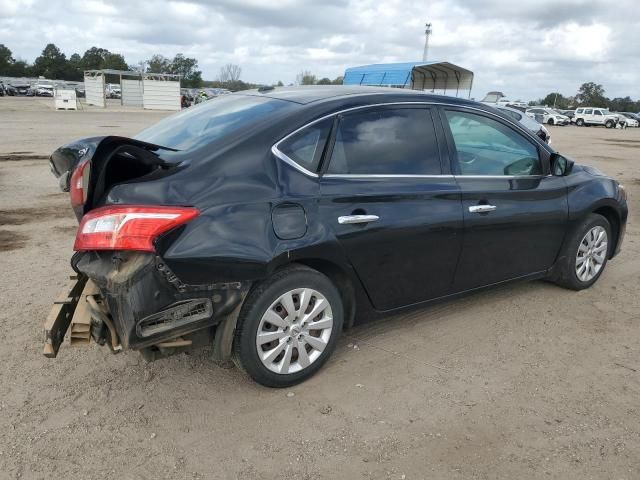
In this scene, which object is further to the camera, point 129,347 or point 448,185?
point 448,185

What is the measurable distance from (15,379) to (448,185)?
9.90ft

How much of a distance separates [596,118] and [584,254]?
171 feet

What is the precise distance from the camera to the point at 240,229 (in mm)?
2891

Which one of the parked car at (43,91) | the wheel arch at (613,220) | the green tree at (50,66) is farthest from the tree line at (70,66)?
the wheel arch at (613,220)

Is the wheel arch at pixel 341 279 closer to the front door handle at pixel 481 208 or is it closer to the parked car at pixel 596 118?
the front door handle at pixel 481 208

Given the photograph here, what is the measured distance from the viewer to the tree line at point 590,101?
99.2 metres

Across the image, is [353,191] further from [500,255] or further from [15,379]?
[15,379]

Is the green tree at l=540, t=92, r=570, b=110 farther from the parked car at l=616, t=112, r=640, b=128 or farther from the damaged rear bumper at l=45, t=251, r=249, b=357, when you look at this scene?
the damaged rear bumper at l=45, t=251, r=249, b=357

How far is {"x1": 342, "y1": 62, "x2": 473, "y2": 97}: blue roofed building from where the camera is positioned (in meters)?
27.3

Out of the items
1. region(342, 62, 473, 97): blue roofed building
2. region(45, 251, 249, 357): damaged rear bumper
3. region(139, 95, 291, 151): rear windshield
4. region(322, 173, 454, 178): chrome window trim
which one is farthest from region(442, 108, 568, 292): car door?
region(342, 62, 473, 97): blue roofed building

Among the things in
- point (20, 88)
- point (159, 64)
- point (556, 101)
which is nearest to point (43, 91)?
point (20, 88)

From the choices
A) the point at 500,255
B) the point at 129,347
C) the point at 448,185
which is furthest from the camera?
the point at 500,255

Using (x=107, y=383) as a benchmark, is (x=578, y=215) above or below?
above

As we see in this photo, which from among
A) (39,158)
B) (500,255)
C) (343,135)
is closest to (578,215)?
(500,255)
